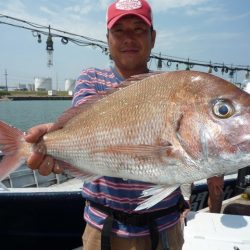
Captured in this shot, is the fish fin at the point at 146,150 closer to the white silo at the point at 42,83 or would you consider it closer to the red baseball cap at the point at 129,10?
the red baseball cap at the point at 129,10

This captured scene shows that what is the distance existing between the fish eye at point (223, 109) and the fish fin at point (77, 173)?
2.67 feet

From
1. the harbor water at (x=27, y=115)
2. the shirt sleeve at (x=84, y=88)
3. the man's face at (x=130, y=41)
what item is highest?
the man's face at (x=130, y=41)

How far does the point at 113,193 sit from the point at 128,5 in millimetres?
1377

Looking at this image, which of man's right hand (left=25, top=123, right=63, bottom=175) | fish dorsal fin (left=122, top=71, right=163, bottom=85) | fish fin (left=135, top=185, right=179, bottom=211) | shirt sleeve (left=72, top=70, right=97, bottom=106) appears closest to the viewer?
fish fin (left=135, top=185, right=179, bottom=211)

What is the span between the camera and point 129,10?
8.16 feet

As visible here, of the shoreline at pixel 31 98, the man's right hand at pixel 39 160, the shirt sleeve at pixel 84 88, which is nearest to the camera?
the man's right hand at pixel 39 160

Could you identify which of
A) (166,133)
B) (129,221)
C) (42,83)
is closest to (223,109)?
(166,133)

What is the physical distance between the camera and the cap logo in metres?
2.50

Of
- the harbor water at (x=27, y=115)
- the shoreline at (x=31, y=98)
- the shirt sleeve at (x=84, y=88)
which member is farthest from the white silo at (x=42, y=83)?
the shirt sleeve at (x=84, y=88)

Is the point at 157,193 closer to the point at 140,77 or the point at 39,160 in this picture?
the point at 140,77

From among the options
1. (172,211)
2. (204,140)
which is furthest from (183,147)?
(172,211)

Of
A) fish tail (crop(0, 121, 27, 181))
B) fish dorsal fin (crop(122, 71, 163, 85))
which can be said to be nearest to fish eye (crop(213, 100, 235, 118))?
fish dorsal fin (crop(122, 71, 163, 85))

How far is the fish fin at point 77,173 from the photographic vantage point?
2.11 metres

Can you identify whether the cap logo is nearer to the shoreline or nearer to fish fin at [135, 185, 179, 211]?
fish fin at [135, 185, 179, 211]
